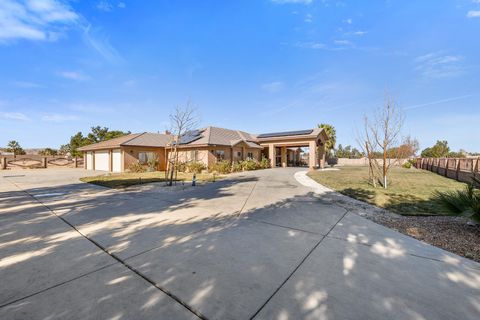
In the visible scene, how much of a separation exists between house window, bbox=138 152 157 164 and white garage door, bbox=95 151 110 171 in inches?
168

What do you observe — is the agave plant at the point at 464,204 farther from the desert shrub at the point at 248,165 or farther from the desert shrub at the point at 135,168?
the desert shrub at the point at 135,168

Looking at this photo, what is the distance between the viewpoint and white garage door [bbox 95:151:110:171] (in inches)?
983

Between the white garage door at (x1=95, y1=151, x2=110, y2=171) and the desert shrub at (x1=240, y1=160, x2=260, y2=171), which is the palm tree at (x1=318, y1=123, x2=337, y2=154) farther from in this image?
the white garage door at (x1=95, y1=151, x2=110, y2=171)

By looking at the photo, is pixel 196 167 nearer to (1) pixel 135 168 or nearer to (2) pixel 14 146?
(1) pixel 135 168

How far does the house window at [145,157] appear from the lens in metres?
23.5

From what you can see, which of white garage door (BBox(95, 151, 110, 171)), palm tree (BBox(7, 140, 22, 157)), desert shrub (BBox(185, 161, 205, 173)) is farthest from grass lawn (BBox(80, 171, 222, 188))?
palm tree (BBox(7, 140, 22, 157))

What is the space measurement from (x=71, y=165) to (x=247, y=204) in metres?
35.4

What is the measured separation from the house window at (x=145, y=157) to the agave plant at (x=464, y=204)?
24.4m

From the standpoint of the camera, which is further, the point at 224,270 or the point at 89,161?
the point at 89,161

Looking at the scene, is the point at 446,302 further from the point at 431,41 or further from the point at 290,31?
the point at 290,31

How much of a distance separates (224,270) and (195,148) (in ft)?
69.3

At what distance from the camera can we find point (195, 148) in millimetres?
23562

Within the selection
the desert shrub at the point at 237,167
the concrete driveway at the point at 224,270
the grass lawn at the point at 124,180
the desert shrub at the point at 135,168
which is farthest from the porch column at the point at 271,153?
the concrete driveway at the point at 224,270

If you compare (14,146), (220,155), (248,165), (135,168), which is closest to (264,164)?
(248,165)
